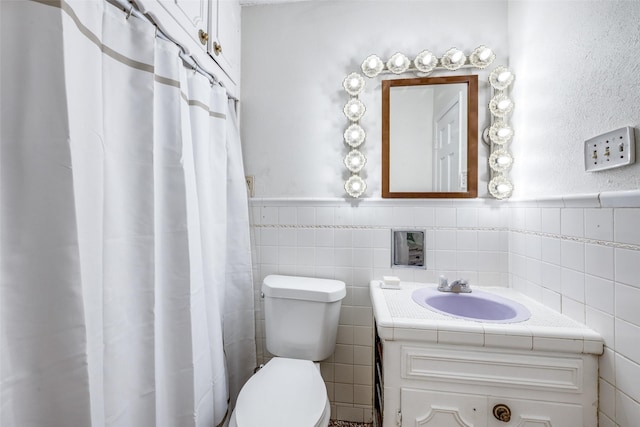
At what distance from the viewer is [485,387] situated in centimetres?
89

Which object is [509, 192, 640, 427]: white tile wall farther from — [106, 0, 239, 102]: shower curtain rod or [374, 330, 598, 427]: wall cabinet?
[106, 0, 239, 102]: shower curtain rod

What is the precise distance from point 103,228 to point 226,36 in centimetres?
117

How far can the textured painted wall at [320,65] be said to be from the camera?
56.4 inches

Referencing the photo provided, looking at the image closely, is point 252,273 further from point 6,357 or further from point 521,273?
point 521,273

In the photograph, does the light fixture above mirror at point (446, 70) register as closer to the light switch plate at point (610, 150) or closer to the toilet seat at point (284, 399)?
the light switch plate at point (610, 150)

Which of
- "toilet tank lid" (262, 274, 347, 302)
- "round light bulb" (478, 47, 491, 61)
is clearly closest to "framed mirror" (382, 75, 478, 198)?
"round light bulb" (478, 47, 491, 61)

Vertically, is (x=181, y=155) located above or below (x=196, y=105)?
below

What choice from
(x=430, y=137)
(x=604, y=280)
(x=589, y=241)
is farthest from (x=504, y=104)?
(x=604, y=280)

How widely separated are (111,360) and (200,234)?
Result: 49cm

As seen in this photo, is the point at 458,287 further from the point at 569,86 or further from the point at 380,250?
the point at 569,86

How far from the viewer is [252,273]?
1484 mm

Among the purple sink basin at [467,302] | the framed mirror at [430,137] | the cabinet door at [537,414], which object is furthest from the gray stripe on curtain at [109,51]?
the cabinet door at [537,414]

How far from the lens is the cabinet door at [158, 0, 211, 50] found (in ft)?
3.13

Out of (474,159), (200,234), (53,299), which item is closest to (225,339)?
(200,234)
